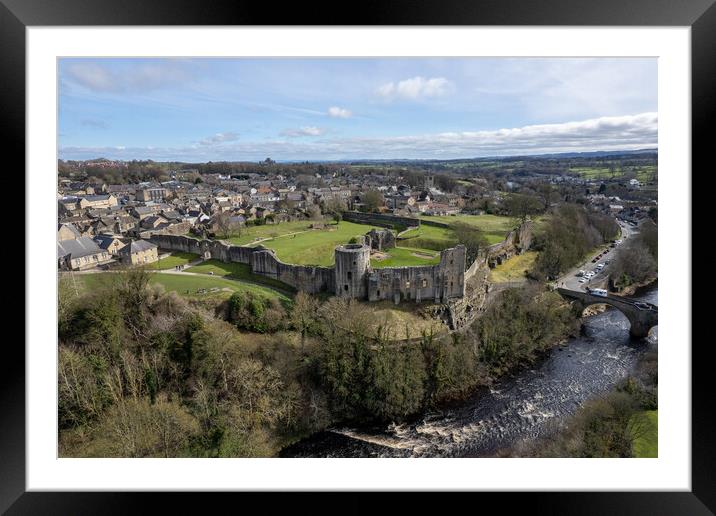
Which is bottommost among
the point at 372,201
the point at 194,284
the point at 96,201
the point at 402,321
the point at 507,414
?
the point at 507,414

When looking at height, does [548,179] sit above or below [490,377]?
above

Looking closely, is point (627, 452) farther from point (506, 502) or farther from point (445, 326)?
point (445, 326)

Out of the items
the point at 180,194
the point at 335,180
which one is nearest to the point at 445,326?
the point at 180,194

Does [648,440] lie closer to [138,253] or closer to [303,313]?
[303,313]

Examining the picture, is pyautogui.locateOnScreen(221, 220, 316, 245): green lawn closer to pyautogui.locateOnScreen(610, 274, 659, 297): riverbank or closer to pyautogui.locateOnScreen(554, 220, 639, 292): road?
pyautogui.locateOnScreen(554, 220, 639, 292): road

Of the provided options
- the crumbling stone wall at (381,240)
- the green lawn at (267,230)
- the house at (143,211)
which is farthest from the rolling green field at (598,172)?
the house at (143,211)
